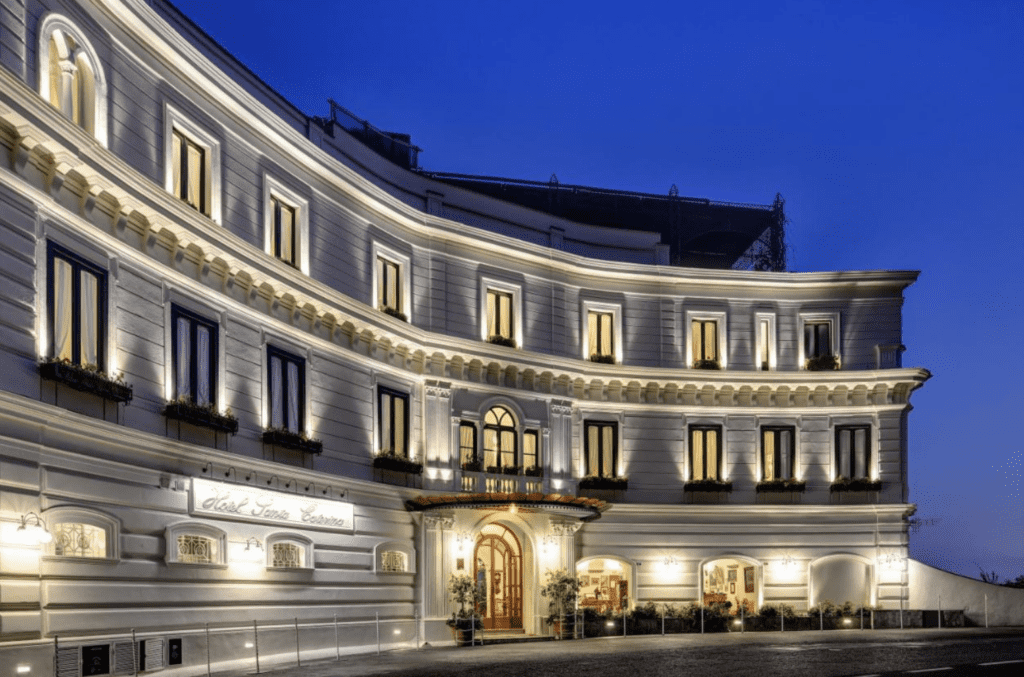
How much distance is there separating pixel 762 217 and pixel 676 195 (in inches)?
184

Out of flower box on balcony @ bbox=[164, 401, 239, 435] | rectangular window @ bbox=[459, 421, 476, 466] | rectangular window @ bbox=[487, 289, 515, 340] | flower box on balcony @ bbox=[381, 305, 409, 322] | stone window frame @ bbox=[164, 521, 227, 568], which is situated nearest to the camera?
stone window frame @ bbox=[164, 521, 227, 568]

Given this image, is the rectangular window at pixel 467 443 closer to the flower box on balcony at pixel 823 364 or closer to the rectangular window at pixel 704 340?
the rectangular window at pixel 704 340

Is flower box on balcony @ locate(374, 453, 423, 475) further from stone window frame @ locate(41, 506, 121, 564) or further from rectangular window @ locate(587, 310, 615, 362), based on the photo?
stone window frame @ locate(41, 506, 121, 564)

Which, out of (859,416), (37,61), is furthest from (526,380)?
(37,61)

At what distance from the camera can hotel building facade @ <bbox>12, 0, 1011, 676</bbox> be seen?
72.9 feet

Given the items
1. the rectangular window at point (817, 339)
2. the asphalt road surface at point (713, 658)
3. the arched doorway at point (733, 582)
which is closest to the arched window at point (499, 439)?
the asphalt road surface at point (713, 658)

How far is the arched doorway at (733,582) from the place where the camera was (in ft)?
154

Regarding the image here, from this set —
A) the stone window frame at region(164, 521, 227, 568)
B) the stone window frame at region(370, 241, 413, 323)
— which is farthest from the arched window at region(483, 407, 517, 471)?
the stone window frame at region(164, 521, 227, 568)

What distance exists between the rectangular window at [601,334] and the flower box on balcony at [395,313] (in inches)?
382

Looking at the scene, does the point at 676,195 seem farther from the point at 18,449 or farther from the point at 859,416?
the point at 18,449

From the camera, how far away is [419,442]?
128 feet

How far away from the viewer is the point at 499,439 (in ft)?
139

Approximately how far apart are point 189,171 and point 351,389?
9035mm

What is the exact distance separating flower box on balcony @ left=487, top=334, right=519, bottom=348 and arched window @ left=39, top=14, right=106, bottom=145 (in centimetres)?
1981
